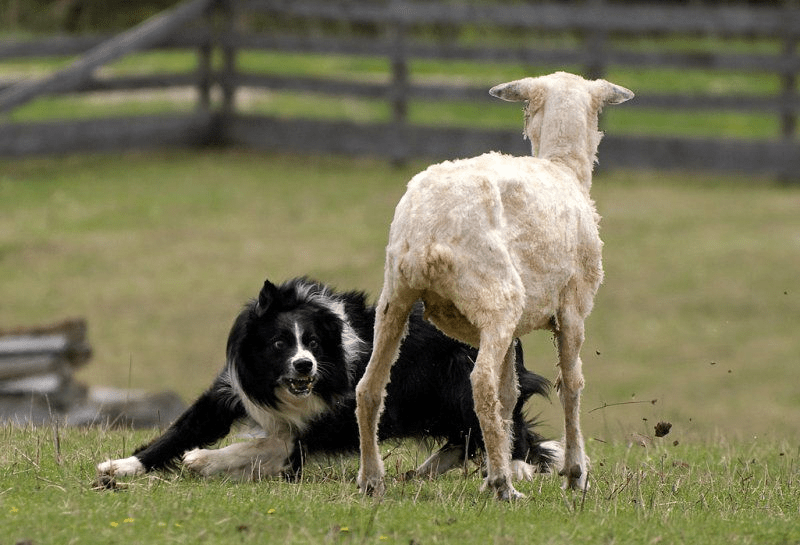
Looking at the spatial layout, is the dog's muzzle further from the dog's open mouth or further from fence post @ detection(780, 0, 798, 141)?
fence post @ detection(780, 0, 798, 141)

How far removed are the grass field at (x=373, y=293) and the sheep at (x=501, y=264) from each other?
383mm

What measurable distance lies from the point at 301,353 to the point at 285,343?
16 centimetres

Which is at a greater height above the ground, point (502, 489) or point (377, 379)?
point (377, 379)

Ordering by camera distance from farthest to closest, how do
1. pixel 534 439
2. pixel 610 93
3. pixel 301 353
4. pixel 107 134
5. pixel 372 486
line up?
pixel 107 134 < pixel 534 439 < pixel 301 353 < pixel 610 93 < pixel 372 486

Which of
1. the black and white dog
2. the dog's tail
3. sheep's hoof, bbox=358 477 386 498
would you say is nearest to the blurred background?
the dog's tail

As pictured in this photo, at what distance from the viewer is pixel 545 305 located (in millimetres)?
A: 6000

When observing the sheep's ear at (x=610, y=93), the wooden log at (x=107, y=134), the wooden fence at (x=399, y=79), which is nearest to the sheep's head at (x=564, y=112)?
the sheep's ear at (x=610, y=93)

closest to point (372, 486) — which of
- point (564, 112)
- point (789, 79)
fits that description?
point (564, 112)

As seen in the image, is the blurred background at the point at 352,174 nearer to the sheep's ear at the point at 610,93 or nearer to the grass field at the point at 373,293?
the grass field at the point at 373,293

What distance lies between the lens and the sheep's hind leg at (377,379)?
231 inches

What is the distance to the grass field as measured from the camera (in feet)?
18.2

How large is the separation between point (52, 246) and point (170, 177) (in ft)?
9.43

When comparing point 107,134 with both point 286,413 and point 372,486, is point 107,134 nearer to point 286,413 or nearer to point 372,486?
point 286,413

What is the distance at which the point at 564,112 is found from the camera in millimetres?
6512
